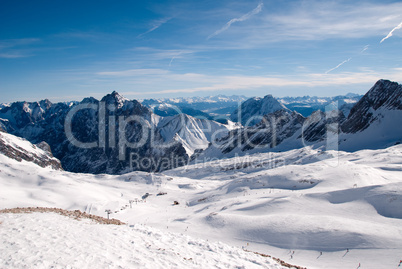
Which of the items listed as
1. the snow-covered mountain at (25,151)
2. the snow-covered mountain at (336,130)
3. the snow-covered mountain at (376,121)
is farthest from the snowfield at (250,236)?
the snow-covered mountain at (25,151)

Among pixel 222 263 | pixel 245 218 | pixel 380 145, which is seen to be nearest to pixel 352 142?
pixel 380 145

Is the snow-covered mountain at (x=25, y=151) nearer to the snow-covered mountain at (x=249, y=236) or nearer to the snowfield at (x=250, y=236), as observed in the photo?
the snowfield at (x=250, y=236)

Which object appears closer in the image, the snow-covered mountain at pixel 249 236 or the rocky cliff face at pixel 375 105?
the snow-covered mountain at pixel 249 236

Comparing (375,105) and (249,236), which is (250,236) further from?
(375,105)

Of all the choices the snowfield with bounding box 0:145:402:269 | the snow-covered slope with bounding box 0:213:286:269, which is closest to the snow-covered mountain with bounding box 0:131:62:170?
the snow-covered slope with bounding box 0:213:286:269

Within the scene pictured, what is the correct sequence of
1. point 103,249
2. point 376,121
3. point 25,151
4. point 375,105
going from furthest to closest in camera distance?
1. point 25,151
2. point 375,105
3. point 376,121
4. point 103,249

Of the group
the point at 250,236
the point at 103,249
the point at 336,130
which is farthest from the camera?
the point at 336,130

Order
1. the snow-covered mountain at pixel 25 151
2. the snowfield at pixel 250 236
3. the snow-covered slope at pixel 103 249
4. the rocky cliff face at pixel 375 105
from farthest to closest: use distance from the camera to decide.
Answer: the snow-covered mountain at pixel 25 151 < the rocky cliff face at pixel 375 105 < the snowfield at pixel 250 236 < the snow-covered slope at pixel 103 249

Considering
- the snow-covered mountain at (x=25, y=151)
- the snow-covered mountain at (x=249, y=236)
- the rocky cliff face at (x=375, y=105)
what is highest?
the rocky cliff face at (x=375, y=105)

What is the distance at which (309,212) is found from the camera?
712 inches

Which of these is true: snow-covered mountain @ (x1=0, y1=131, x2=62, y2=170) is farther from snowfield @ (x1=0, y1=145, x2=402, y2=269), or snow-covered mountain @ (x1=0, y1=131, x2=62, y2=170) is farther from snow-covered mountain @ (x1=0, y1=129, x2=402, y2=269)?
snow-covered mountain @ (x1=0, y1=129, x2=402, y2=269)

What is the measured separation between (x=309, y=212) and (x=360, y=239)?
490cm

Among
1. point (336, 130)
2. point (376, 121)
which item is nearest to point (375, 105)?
point (376, 121)

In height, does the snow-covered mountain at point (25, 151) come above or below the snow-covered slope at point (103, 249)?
below
